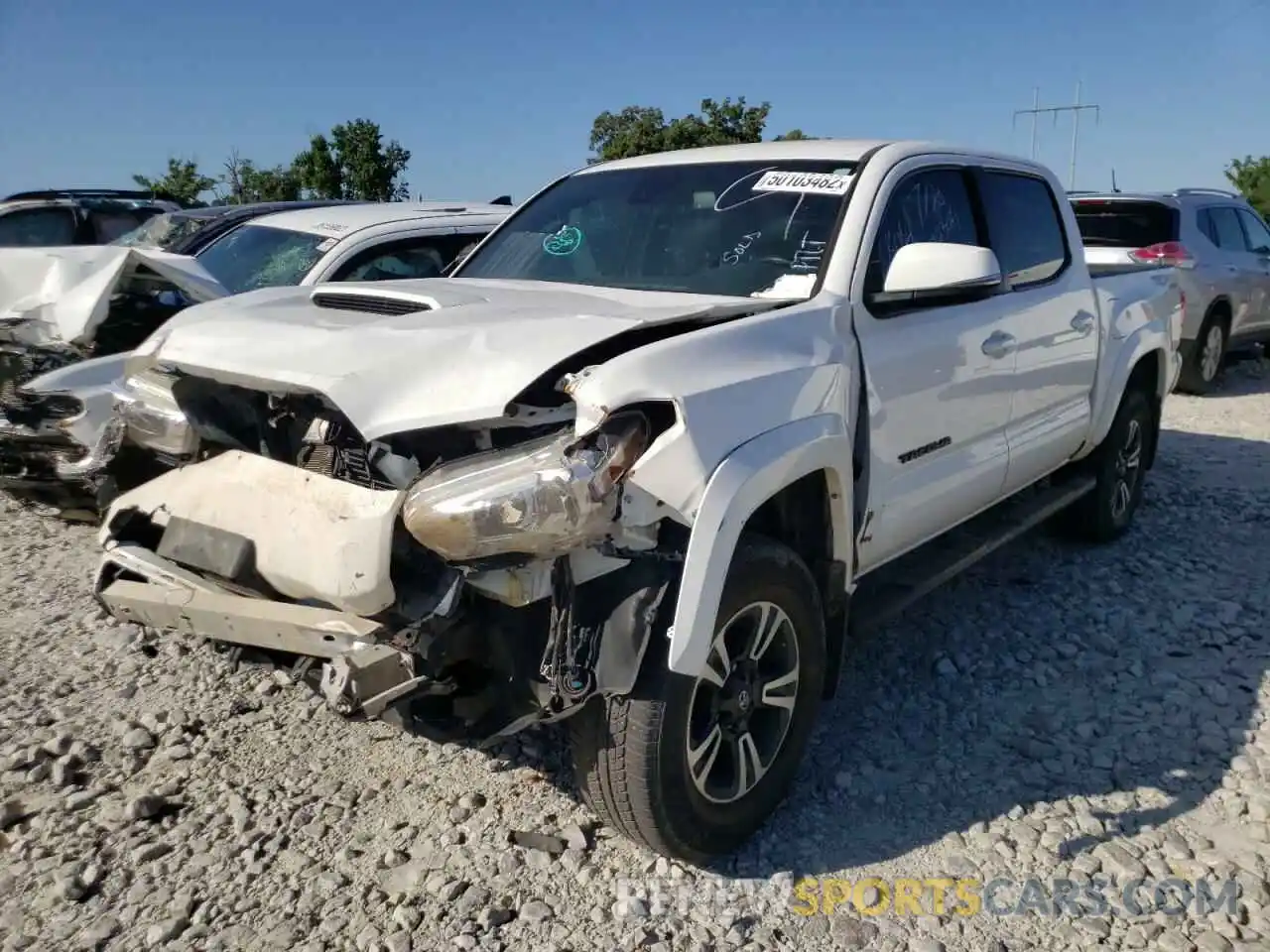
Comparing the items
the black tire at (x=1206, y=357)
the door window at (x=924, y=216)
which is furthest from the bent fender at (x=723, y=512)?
the black tire at (x=1206, y=357)

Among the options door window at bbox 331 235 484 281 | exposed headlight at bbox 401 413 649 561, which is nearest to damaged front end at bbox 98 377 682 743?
exposed headlight at bbox 401 413 649 561

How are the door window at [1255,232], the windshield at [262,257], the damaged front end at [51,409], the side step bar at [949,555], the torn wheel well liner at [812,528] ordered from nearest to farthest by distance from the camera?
the torn wheel well liner at [812,528] → the side step bar at [949,555] → the damaged front end at [51,409] → the windshield at [262,257] → the door window at [1255,232]

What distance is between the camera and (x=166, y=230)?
25.5ft

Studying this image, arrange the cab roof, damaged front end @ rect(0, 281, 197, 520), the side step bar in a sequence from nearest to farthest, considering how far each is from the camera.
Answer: the side step bar
damaged front end @ rect(0, 281, 197, 520)
the cab roof

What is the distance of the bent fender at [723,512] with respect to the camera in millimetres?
2389

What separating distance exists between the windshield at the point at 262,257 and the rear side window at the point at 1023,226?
11.6 feet

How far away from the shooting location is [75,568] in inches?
201

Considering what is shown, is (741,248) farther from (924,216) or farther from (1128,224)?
(1128,224)

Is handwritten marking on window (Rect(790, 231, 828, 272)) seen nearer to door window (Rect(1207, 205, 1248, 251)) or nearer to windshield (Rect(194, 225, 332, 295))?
windshield (Rect(194, 225, 332, 295))

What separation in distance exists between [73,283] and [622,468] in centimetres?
429

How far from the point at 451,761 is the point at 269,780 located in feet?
1.83

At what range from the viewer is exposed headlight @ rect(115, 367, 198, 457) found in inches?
123

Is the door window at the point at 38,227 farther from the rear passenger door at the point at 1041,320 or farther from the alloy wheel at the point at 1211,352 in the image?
the alloy wheel at the point at 1211,352

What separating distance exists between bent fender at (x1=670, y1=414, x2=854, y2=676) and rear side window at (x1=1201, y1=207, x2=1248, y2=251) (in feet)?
29.7
